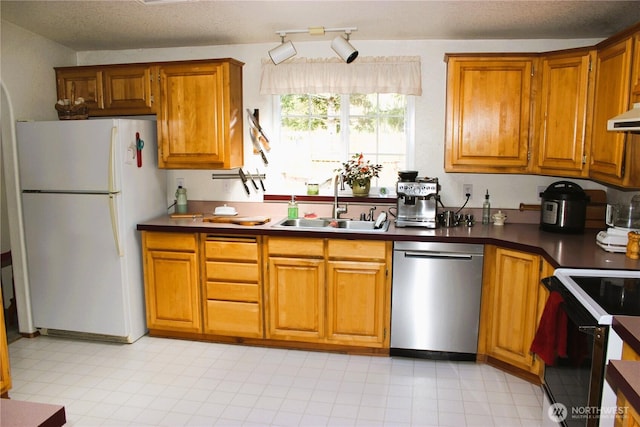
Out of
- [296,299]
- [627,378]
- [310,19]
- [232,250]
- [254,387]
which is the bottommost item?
[254,387]

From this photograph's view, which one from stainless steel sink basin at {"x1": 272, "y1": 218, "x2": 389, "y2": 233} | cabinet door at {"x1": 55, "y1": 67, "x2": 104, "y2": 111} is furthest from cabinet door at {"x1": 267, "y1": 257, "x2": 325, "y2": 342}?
cabinet door at {"x1": 55, "y1": 67, "x2": 104, "y2": 111}

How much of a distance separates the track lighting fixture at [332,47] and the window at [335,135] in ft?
1.67

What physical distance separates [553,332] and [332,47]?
2.36 m

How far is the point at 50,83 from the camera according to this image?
3992mm

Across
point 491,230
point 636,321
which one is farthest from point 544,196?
point 636,321

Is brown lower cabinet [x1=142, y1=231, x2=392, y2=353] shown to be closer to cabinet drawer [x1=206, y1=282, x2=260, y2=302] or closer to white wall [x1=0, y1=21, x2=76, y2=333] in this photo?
cabinet drawer [x1=206, y1=282, x2=260, y2=302]

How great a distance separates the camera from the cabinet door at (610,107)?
2.70 metres

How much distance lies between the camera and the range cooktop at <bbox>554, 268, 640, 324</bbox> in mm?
2001

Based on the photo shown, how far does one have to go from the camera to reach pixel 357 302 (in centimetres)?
343

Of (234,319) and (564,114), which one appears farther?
(234,319)

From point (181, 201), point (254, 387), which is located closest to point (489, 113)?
point (254, 387)

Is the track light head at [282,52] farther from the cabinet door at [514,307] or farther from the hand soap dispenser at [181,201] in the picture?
the cabinet door at [514,307]

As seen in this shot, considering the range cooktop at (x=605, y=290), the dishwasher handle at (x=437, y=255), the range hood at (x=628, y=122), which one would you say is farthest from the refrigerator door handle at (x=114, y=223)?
the range hood at (x=628, y=122)

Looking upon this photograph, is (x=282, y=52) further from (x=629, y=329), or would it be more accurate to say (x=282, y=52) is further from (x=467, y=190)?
(x=629, y=329)
